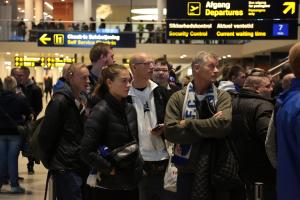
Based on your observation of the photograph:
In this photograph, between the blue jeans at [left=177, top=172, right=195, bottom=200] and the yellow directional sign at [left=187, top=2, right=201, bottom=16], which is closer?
the blue jeans at [left=177, top=172, right=195, bottom=200]

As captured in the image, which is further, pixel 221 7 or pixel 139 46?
pixel 139 46

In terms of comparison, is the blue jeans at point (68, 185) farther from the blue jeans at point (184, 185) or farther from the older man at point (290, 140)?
the older man at point (290, 140)

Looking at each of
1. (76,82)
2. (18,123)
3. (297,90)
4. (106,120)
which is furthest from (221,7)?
(297,90)

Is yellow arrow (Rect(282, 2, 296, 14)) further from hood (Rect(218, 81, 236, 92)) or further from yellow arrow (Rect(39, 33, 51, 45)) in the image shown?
yellow arrow (Rect(39, 33, 51, 45))

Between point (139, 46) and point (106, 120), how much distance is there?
28.5 metres

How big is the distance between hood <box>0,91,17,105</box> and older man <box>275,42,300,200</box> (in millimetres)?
6761

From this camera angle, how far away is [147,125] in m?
5.65

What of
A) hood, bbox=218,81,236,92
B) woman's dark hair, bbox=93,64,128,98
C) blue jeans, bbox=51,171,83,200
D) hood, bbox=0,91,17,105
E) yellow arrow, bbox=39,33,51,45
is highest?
yellow arrow, bbox=39,33,51,45

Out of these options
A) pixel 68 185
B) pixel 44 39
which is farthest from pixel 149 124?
pixel 44 39

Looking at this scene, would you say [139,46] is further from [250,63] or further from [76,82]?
[76,82]

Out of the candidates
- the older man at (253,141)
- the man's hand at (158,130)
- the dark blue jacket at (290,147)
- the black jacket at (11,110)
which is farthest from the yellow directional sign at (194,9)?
the dark blue jacket at (290,147)

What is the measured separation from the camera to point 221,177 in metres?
4.98

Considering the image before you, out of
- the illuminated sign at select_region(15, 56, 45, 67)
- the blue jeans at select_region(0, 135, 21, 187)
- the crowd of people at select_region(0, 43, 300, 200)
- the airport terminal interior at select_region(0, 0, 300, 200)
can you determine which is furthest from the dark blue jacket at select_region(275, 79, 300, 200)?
the illuminated sign at select_region(15, 56, 45, 67)

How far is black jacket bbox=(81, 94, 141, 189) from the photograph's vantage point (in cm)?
481
